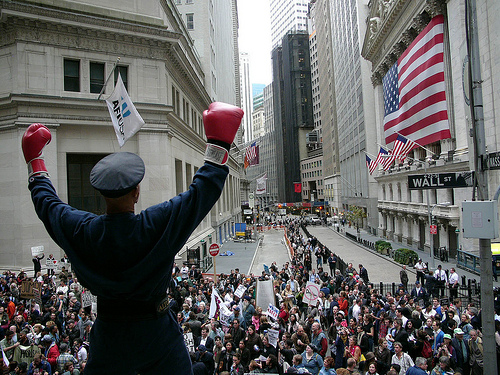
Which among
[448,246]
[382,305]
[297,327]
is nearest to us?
[297,327]

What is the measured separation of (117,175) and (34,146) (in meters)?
0.93

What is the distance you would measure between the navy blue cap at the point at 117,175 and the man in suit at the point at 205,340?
745cm

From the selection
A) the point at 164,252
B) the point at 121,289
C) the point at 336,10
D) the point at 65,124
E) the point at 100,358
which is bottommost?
the point at 100,358

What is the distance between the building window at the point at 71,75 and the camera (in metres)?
21.7

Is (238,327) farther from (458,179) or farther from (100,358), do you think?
(100,358)

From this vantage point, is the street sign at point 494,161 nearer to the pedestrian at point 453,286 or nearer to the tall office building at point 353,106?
the pedestrian at point 453,286

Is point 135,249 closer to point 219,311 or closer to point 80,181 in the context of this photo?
point 219,311

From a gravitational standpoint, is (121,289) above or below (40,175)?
below

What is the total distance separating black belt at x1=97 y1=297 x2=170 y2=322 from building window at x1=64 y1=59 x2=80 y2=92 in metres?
22.7

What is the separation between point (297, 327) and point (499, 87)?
20.4 m

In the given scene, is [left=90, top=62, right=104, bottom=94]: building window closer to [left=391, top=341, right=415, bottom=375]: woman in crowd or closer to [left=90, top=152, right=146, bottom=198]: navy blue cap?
[left=391, top=341, right=415, bottom=375]: woman in crowd

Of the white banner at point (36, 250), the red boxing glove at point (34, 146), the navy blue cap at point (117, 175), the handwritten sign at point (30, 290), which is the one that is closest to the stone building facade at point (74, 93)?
the white banner at point (36, 250)

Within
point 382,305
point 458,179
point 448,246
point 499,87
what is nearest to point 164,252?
point 458,179

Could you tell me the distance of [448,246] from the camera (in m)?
29.9
